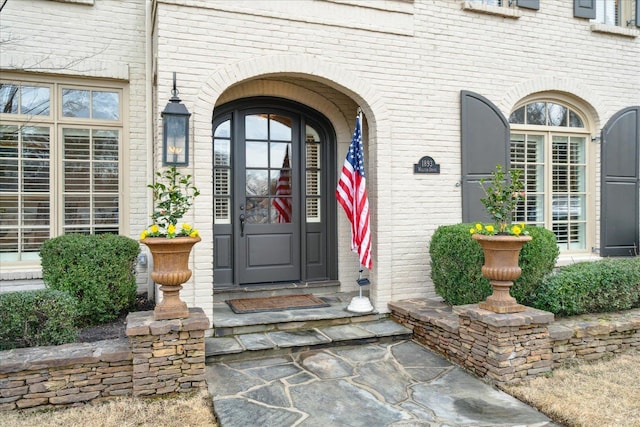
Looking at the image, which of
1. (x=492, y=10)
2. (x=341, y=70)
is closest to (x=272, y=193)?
(x=341, y=70)

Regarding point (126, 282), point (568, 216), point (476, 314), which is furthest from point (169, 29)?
point (568, 216)

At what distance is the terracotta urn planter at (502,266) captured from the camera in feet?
12.7

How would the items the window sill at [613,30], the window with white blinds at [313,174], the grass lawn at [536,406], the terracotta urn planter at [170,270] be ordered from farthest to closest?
the window sill at [613,30] → the window with white blinds at [313,174] → the terracotta urn planter at [170,270] → the grass lawn at [536,406]

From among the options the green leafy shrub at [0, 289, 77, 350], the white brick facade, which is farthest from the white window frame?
the green leafy shrub at [0, 289, 77, 350]

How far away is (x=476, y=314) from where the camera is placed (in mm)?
3982

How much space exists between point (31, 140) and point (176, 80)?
2159 millimetres

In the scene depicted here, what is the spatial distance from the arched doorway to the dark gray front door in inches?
0.5

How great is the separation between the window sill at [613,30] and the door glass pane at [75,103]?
6.80 metres

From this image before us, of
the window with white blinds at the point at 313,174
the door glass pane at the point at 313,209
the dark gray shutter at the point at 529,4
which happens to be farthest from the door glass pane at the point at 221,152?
the dark gray shutter at the point at 529,4

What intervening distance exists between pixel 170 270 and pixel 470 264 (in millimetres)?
2890

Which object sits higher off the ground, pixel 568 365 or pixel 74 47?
pixel 74 47

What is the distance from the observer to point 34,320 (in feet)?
12.2

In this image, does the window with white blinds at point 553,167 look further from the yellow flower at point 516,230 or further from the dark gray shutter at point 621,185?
the yellow flower at point 516,230

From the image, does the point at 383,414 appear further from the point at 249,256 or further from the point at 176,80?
the point at 176,80
